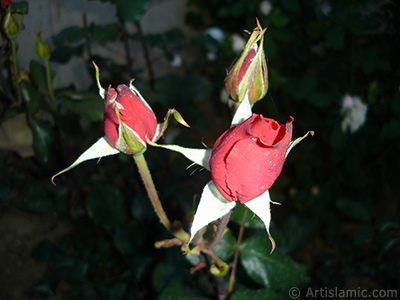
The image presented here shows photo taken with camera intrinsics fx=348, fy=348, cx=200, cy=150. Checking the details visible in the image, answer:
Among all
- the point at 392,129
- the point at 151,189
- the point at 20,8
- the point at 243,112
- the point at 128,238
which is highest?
the point at 20,8

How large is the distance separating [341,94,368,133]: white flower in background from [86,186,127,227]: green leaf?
75 centimetres

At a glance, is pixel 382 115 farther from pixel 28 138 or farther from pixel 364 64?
pixel 28 138

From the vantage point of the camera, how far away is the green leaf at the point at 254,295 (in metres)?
0.60

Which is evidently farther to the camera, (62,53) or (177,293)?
(62,53)

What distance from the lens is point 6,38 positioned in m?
0.64

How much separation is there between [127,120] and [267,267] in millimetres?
407

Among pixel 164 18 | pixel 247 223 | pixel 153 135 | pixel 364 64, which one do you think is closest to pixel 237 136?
pixel 153 135

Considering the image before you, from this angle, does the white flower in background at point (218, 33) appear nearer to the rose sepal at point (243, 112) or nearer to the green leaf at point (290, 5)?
the green leaf at point (290, 5)

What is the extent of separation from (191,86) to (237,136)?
81 centimetres

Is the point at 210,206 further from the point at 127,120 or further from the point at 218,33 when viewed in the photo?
the point at 218,33

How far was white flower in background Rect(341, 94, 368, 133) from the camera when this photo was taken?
3.56ft

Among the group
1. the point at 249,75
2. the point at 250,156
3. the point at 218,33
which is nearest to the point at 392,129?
the point at 249,75

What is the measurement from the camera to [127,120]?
1.30 ft

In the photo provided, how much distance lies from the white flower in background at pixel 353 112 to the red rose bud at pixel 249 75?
729mm
